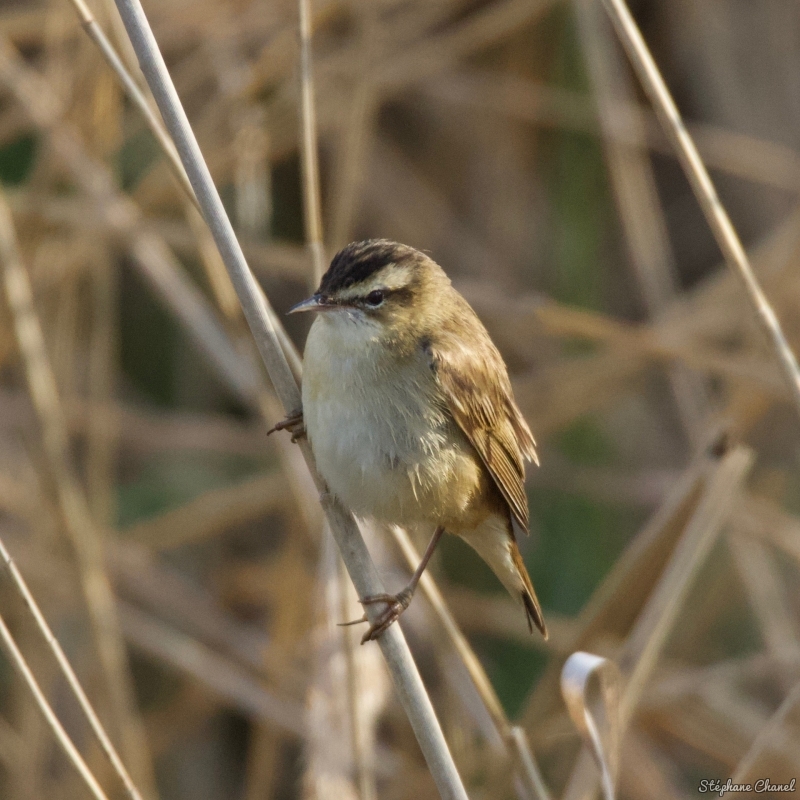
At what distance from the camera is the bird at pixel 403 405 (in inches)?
99.7

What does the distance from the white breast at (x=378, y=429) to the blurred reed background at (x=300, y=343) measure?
414 mm

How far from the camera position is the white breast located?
252cm

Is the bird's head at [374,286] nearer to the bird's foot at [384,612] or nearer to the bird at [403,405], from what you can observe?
the bird at [403,405]

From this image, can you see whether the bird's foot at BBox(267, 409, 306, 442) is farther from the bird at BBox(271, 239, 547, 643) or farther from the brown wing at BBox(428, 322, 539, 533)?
the brown wing at BBox(428, 322, 539, 533)

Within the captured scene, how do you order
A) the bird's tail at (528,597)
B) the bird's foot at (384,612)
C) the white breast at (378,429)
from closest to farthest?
the bird's foot at (384,612) → the white breast at (378,429) → the bird's tail at (528,597)

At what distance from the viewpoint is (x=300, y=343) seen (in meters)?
5.51

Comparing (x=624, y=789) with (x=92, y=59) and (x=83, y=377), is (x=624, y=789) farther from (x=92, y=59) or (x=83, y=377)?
(x=92, y=59)

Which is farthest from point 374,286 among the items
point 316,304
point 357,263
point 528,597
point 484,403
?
point 528,597

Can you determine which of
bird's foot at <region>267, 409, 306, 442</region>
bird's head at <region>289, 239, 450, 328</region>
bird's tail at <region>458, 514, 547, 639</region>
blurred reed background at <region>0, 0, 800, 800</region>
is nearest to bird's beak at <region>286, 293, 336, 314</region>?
bird's head at <region>289, 239, 450, 328</region>

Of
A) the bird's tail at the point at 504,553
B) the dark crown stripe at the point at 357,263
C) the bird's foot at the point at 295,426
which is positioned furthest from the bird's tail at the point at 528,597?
the dark crown stripe at the point at 357,263

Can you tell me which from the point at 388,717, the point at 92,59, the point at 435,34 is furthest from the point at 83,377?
the point at 435,34

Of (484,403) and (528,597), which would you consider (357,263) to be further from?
(528,597)

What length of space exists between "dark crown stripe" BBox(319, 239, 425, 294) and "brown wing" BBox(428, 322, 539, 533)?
0.26m

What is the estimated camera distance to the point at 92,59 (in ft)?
12.3
